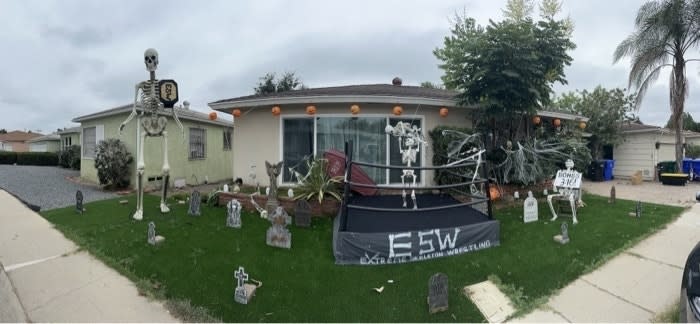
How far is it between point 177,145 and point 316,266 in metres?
9.08

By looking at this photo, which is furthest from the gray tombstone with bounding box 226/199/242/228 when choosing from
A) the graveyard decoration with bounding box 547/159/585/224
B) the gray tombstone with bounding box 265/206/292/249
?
the graveyard decoration with bounding box 547/159/585/224

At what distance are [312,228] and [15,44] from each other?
9.08 meters

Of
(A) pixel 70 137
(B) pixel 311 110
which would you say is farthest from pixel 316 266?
(A) pixel 70 137

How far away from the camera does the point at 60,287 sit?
3375 mm

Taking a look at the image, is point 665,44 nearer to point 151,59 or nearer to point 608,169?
point 608,169

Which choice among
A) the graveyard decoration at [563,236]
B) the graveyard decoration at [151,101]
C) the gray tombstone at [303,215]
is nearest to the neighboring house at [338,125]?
the graveyard decoration at [151,101]

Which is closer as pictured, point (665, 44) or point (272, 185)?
point (272, 185)

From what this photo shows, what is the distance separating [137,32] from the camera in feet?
26.5

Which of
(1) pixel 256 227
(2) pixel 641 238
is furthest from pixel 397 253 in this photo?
(2) pixel 641 238

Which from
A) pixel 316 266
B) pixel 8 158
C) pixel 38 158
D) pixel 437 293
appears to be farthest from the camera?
pixel 8 158

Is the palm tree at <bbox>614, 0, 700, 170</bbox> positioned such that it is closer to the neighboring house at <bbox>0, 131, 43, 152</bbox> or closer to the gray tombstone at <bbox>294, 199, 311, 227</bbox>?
the gray tombstone at <bbox>294, 199, 311, 227</bbox>

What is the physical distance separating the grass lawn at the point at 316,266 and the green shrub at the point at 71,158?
13459mm

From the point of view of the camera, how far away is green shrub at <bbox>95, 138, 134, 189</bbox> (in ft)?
31.3

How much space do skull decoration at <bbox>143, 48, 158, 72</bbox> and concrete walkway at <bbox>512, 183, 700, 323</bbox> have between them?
284 inches
